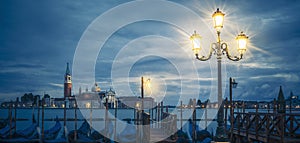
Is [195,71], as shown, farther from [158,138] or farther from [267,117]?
[267,117]

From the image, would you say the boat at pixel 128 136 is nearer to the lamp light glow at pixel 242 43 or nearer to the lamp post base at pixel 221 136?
the lamp post base at pixel 221 136

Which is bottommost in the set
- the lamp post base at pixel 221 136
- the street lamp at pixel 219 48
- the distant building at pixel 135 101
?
the distant building at pixel 135 101

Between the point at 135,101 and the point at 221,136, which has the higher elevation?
the point at 221,136

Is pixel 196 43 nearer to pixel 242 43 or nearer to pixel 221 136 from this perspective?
pixel 242 43

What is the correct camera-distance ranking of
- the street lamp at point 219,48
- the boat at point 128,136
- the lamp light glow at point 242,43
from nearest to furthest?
the street lamp at point 219,48
the lamp light glow at point 242,43
the boat at point 128,136

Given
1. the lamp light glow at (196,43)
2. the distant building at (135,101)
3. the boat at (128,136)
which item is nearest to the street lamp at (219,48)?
the lamp light glow at (196,43)

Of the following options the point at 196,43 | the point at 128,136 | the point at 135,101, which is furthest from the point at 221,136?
the point at 135,101

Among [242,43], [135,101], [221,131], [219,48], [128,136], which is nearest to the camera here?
[219,48]

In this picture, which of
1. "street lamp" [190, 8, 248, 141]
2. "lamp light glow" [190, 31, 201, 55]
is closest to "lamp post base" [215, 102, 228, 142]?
"street lamp" [190, 8, 248, 141]

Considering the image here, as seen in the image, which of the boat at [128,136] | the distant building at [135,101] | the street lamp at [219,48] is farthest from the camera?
the distant building at [135,101]

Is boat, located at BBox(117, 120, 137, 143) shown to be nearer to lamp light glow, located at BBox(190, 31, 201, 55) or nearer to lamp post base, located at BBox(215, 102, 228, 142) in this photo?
lamp post base, located at BBox(215, 102, 228, 142)

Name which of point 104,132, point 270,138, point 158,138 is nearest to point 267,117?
point 270,138

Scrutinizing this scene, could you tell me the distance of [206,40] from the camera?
12.9m

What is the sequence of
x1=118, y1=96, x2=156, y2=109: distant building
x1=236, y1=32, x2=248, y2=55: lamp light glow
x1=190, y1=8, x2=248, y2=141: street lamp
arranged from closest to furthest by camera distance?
x1=190, y1=8, x2=248, y2=141: street lamp, x1=236, y1=32, x2=248, y2=55: lamp light glow, x1=118, y1=96, x2=156, y2=109: distant building
